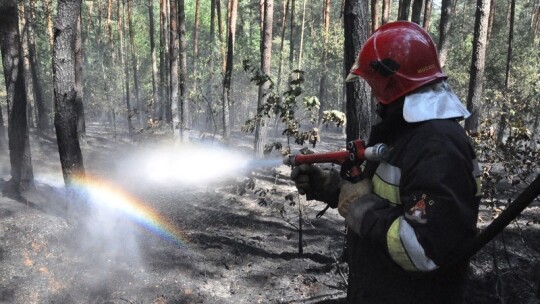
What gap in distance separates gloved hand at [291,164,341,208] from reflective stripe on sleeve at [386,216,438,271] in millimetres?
639

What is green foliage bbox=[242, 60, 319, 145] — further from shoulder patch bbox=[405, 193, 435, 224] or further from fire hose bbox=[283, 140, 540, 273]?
shoulder patch bbox=[405, 193, 435, 224]

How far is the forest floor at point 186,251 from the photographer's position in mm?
5625

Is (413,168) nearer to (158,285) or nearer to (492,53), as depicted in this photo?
(158,285)

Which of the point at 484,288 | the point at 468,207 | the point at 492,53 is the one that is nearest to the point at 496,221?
the point at 468,207

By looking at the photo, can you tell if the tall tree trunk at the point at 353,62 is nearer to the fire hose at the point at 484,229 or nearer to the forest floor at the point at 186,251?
the forest floor at the point at 186,251

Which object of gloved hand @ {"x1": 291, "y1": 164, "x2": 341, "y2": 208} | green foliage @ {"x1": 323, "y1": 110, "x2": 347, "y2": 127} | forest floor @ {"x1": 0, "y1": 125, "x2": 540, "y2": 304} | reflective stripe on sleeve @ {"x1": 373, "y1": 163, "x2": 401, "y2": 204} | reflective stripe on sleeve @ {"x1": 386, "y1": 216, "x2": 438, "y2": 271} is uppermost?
green foliage @ {"x1": 323, "y1": 110, "x2": 347, "y2": 127}

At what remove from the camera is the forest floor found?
5.62 m

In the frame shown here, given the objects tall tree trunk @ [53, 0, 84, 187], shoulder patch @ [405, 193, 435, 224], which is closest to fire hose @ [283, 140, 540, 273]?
shoulder patch @ [405, 193, 435, 224]

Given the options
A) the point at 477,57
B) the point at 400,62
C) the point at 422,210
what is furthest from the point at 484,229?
the point at 477,57

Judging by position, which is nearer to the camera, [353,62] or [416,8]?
[353,62]

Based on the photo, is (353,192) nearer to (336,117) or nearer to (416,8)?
(336,117)

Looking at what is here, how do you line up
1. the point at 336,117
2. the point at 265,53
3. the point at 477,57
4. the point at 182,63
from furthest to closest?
the point at 182,63, the point at 265,53, the point at 477,57, the point at 336,117

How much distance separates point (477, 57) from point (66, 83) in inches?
382

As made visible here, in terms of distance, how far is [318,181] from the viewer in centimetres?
218
